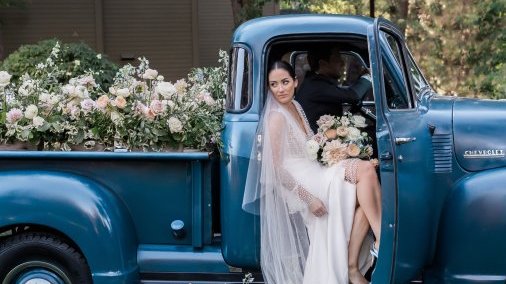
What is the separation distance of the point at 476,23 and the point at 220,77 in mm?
7900

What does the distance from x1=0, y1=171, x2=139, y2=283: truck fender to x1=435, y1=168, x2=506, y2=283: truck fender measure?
1782mm

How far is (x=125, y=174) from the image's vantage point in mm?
4227

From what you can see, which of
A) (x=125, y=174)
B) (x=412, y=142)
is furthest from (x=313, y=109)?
(x=125, y=174)

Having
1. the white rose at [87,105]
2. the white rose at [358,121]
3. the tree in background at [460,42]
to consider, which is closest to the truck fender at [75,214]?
the white rose at [87,105]

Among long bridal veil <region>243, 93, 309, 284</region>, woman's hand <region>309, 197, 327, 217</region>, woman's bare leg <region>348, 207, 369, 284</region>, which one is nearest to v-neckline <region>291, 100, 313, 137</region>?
long bridal veil <region>243, 93, 309, 284</region>

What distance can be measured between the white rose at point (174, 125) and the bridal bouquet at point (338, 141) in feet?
2.50

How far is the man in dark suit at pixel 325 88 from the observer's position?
4.36 meters

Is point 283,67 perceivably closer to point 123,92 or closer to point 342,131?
point 342,131

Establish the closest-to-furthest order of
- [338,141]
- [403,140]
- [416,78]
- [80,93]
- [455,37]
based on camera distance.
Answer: [403,140] → [338,141] → [80,93] → [416,78] → [455,37]

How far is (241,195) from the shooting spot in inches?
161

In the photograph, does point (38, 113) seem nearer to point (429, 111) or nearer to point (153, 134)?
point (153, 134)

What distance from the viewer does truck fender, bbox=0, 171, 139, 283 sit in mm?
4012

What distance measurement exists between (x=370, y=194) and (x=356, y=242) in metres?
0.30

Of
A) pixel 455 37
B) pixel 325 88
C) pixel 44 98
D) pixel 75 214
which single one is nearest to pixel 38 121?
pixel 44 98
